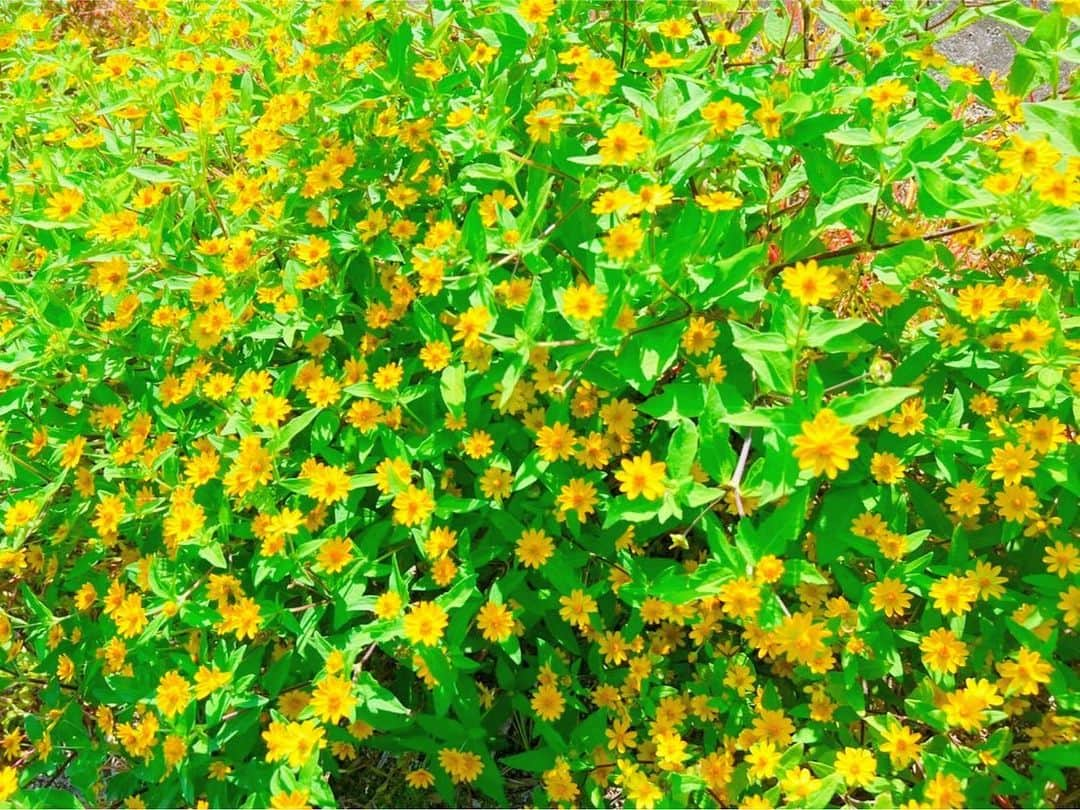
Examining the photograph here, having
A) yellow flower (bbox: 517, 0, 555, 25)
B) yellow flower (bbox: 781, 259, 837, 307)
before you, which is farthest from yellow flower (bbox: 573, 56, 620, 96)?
yellow flower (bbox: 781, 259, 837, 307)

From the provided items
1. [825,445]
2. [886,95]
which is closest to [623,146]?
[886,95]

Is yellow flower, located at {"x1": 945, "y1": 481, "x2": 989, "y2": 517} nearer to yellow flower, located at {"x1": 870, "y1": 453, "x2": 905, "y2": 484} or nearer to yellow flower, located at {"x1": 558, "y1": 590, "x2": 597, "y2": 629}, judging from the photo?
yellow flower, located at {"x1": 870, "y1": 453, "x2": 905, "y2": 484}

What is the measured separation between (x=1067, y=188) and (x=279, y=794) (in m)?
1.43

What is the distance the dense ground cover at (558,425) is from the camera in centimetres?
129

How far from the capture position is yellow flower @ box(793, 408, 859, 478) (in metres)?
1.05

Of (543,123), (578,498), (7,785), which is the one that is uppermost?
(543,123)

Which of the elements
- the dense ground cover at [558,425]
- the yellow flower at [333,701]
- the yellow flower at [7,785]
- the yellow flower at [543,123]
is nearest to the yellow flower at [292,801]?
the dense ground cover at [558,425]

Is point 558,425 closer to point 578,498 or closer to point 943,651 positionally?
point 578,498

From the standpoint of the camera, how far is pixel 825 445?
41.4 inches

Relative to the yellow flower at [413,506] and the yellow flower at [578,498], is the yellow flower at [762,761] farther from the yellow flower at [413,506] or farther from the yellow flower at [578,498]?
the yellow flower at [413,506]

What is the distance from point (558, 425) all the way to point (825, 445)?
1.70 ft

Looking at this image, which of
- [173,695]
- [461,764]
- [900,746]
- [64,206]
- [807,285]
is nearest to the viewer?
[807,285]

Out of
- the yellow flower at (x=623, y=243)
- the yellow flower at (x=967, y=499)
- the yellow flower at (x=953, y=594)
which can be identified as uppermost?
the yellow flower at (x=623, y=243)

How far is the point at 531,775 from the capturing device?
1830mm
